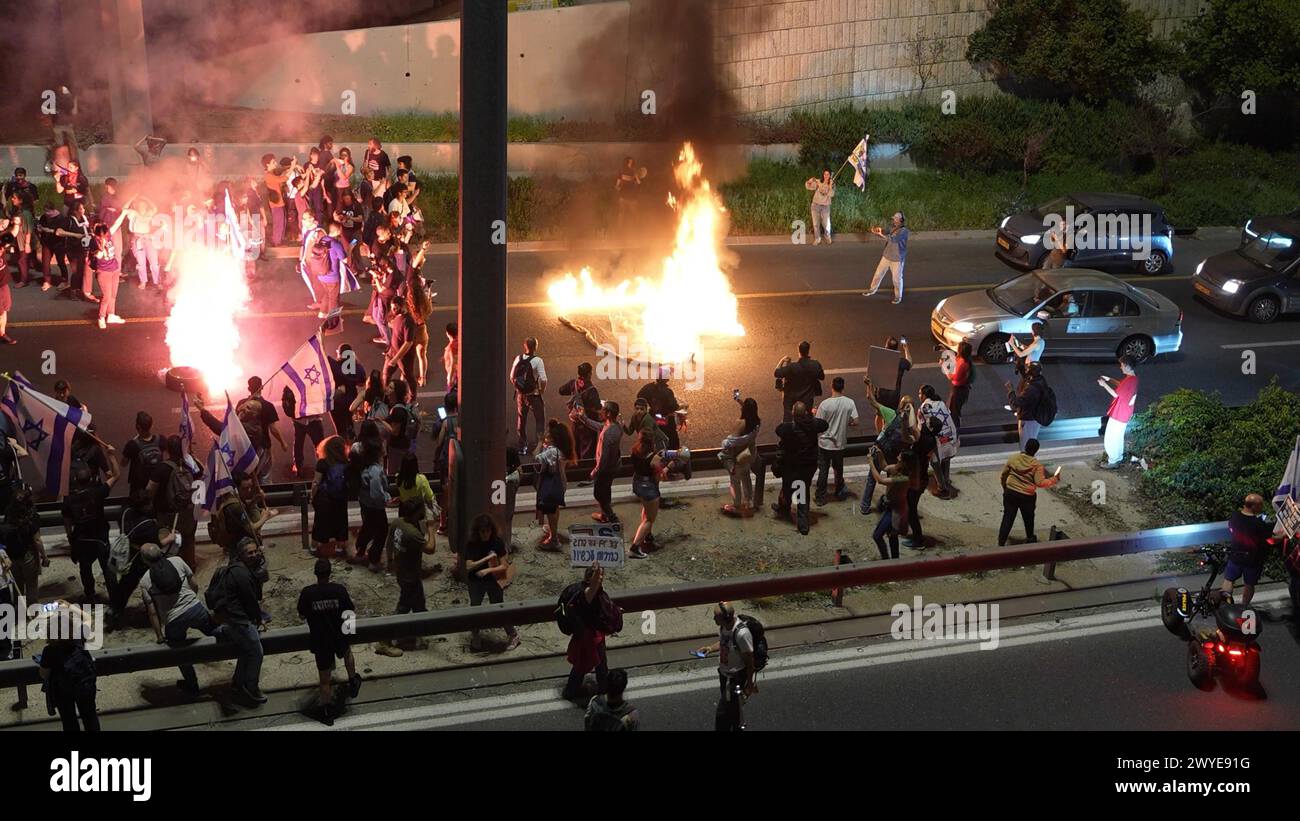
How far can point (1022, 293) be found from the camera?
1959 cm

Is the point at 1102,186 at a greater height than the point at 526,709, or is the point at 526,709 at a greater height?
the point at 1102,186

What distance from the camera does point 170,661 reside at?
33.0 feet

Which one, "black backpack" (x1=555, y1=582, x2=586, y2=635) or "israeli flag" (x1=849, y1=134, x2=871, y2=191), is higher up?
"israeli flag" (x1=849, y1=134, x2=871, y2=191)

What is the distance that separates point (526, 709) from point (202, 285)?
11.2 metres

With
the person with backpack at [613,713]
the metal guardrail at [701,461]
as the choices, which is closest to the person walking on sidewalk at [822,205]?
the metal guardrail at [701,461]

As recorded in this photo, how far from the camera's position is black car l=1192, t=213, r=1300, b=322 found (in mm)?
21266

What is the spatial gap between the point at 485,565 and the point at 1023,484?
5135 millimetres

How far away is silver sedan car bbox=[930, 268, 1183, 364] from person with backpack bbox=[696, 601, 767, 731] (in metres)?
9.97

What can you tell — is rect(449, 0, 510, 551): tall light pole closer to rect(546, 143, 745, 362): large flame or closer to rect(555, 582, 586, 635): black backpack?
rect(555, 582, 586, 635): black backpack

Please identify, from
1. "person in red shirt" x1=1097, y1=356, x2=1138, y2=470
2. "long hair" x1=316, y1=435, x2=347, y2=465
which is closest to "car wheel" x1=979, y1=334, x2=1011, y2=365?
"person in red shirt" x1=1097, y1=356, x2=1138, y2=470

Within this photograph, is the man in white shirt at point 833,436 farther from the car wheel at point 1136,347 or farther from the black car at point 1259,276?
the black car at point 1259,276

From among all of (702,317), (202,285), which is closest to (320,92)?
(202,285)

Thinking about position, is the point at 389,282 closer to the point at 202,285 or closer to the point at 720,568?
the point at 202,285

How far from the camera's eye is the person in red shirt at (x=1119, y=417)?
15.0m
